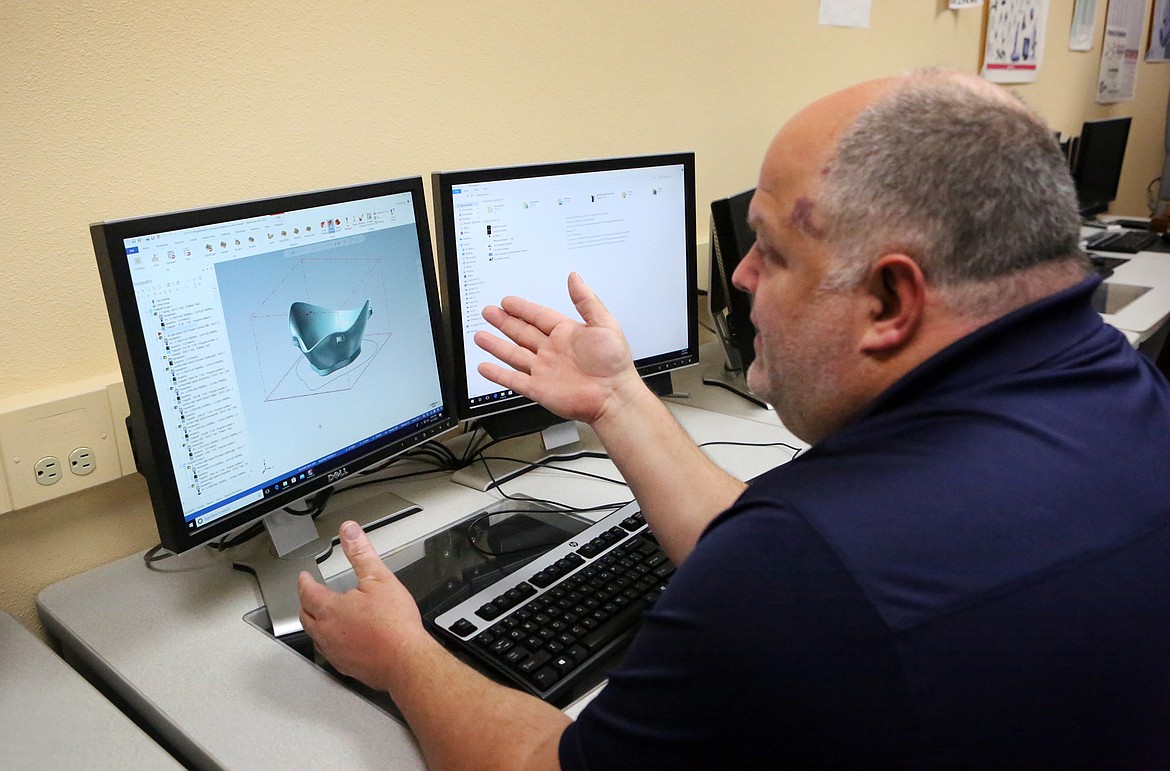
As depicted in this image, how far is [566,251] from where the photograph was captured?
4.31 feet

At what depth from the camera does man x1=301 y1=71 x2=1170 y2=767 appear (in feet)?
1.72

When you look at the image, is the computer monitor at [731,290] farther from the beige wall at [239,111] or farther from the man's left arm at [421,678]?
the man's left arm at [421,678]

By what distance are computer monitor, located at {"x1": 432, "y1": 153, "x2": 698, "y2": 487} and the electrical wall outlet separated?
1.47ft

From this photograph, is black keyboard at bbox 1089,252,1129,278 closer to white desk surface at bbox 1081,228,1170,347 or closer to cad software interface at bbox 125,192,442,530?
white desk surface at bbox 1081,228,1170,347

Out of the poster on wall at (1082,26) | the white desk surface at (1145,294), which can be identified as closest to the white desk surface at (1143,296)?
the white desk surface at (1145,294)

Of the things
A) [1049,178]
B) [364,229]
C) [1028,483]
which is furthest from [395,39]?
[1028,483]

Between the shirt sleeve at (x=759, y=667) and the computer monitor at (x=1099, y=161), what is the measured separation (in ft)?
10.8

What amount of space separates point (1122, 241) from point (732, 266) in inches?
86.4

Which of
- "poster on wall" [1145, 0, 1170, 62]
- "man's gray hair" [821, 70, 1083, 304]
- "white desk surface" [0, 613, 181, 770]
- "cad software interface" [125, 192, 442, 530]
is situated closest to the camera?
"man's gray hair" [821, 70, 1083, 304]

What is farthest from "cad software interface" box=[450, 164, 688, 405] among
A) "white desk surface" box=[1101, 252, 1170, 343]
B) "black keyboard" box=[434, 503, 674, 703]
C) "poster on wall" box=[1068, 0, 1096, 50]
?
"poster on wall" box=[1068, 0, 1096, 50]

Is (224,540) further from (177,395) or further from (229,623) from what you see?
(177,395)

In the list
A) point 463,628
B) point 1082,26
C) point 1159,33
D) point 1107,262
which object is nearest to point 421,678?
point 463,628

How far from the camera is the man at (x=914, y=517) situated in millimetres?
525

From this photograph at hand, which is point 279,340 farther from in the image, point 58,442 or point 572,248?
point 572,248
